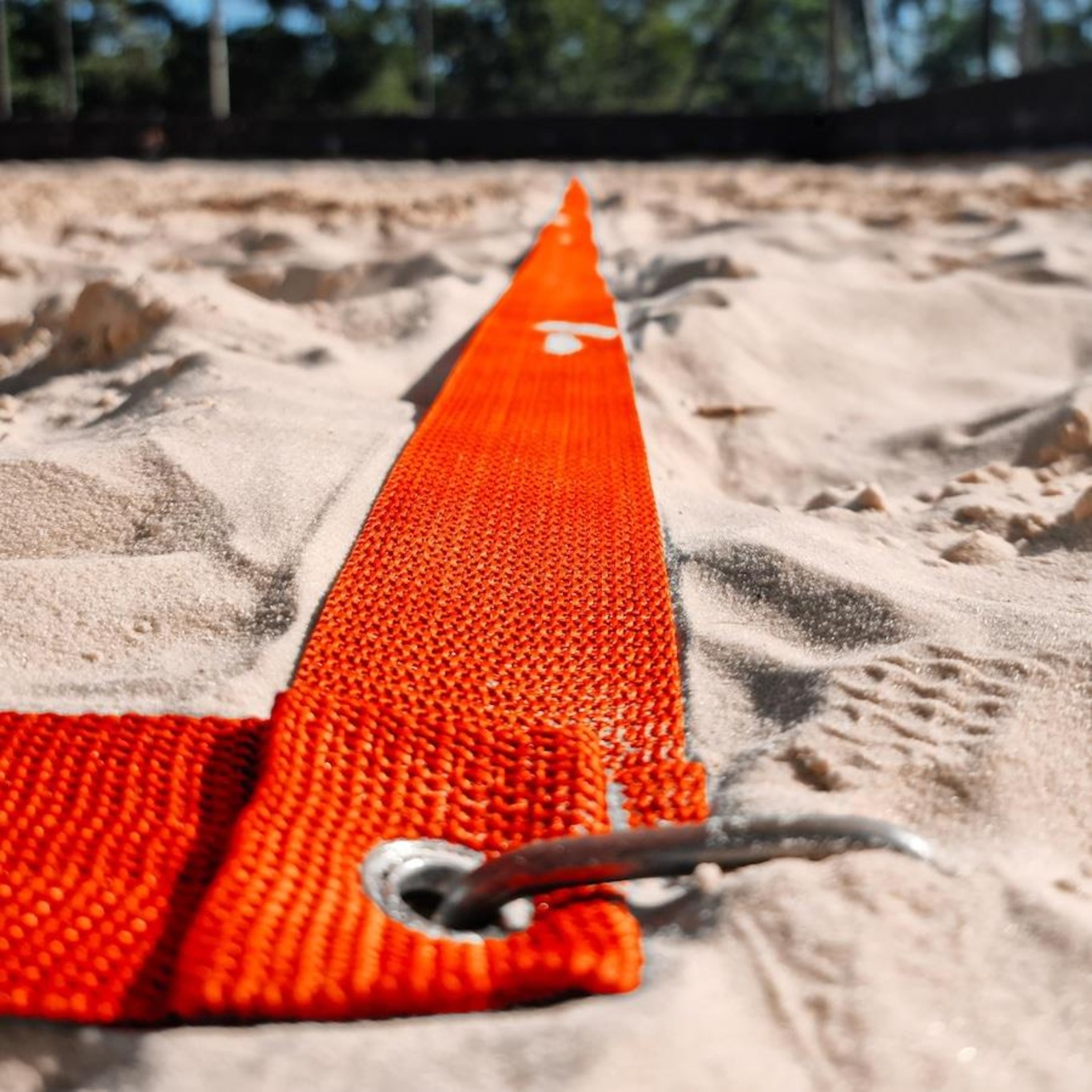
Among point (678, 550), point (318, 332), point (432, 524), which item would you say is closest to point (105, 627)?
point (432, 524)

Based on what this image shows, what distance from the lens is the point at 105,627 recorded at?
1261mm

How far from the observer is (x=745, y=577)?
1468mm

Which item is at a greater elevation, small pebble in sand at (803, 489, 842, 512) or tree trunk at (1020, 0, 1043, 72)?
tree trunk at (1020, 0, 1043, 72)

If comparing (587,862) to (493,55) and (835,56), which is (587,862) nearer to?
(835,56)

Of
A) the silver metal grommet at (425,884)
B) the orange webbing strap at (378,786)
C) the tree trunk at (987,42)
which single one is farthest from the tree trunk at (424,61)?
the silver metal grommet at (425,884)

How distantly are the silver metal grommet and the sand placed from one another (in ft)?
0.31

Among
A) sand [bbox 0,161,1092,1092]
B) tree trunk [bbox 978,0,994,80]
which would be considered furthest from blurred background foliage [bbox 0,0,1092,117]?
sand [bbox 0,161,1092,1092]

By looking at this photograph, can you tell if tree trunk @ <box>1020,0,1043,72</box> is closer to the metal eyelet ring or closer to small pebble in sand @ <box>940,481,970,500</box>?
small pebble in sand @ <box>940,481,970,500</box>

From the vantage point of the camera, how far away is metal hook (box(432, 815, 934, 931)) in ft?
2.82

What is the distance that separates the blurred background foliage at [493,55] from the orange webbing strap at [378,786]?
19.3m

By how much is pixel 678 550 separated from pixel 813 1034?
85 centimetres

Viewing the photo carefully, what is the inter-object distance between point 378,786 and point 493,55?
32463mm

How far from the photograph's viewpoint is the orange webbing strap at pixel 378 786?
78cm

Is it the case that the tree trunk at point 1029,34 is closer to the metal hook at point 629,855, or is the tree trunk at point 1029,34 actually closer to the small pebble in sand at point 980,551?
the small pebble in sand at point 980,551
